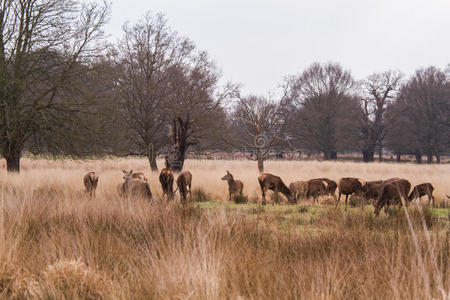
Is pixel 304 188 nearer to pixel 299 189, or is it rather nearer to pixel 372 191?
pixel 299 189

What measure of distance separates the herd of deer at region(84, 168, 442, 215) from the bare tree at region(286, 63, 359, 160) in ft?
93.8

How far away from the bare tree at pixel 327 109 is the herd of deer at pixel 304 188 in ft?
93.8

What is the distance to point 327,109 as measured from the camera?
38.4 meters

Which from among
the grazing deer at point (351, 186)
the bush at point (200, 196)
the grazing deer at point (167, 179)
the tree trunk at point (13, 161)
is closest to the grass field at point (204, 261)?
the grazing deer at point (167, 179)

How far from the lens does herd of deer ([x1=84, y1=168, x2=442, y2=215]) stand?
6.21 metres

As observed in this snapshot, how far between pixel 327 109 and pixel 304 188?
1193 inches

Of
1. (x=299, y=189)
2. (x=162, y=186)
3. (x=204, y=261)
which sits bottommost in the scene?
(x=299, y=189)

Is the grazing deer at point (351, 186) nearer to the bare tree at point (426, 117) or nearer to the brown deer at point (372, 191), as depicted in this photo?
the brown deer at point (372, 191)

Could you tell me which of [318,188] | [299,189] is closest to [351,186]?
[318,188]

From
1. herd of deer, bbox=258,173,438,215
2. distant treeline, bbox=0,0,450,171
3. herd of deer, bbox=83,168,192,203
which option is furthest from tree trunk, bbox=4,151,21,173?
herd of deer, bbox=258,173,438,215

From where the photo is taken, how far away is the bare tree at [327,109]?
38.2 m

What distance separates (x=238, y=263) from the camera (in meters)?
3.27

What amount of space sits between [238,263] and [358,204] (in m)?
6.46

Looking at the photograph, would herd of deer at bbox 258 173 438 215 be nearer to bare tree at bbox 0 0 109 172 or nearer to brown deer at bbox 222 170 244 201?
brown deer at bbox 222 170 244 201
